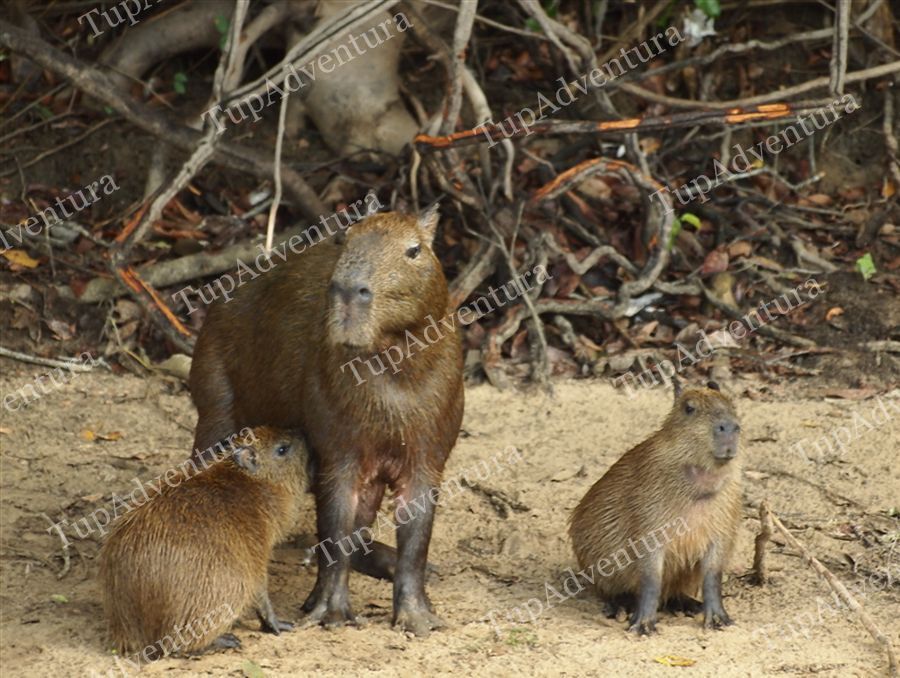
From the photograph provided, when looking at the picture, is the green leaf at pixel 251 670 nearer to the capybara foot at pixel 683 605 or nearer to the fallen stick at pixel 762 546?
the capybara foot at pixel 683 605

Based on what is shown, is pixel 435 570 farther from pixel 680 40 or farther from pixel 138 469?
pixel 680 40

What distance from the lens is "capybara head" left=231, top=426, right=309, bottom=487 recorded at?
18.7ft

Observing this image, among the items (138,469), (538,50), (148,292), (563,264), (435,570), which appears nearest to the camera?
(435,570)

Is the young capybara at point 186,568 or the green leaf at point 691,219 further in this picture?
the green leaf at point 691,219

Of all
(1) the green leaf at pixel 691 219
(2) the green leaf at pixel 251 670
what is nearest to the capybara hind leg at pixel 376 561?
(2) the green leaf at pixel 251 670

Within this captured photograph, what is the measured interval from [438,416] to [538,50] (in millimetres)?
4541

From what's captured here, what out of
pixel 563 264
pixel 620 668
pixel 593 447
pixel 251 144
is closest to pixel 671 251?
pixel 563 264

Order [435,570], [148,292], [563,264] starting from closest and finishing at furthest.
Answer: [435,570] < [148,292] < [563,264]

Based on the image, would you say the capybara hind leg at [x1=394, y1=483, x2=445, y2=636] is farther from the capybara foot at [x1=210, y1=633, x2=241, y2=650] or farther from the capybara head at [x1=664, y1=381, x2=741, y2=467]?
the capybara head at [x1=664, y1=381, x2=741, y2=467]

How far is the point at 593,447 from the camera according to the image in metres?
7.34

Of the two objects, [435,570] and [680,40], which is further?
[680,40]

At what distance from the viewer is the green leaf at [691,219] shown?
888 cm

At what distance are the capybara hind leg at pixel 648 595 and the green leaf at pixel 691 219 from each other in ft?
12.5

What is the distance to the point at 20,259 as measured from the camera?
29.1 feet
